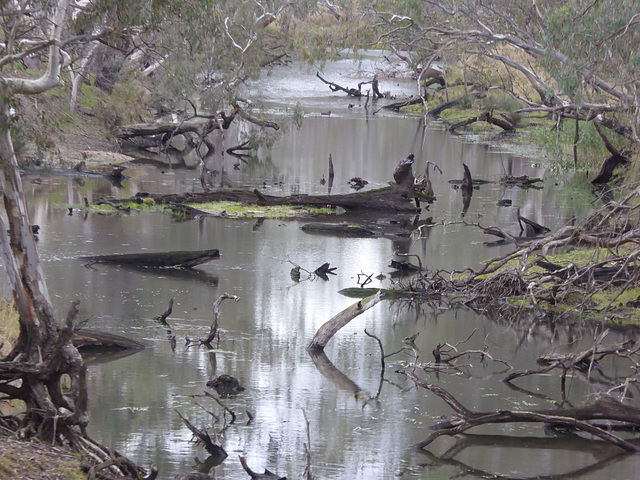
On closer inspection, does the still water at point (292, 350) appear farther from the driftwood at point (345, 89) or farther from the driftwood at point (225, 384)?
the driftwood at point (345, 89)

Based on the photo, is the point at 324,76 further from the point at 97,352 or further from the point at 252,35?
the point at 97,352

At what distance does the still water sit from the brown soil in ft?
4.87

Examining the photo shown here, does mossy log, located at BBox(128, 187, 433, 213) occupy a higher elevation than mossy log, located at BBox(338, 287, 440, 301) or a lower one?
higher

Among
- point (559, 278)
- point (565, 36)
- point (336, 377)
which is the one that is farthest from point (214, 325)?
point (565, 36)

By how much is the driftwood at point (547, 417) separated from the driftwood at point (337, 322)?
70.0 inches

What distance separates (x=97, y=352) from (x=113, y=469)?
4.41 metres

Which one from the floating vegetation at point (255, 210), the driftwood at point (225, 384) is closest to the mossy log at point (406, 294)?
the driftwood at point (225, 384)

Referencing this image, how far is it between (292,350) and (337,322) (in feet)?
2.97

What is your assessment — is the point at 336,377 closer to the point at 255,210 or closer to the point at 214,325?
the point at 214,325

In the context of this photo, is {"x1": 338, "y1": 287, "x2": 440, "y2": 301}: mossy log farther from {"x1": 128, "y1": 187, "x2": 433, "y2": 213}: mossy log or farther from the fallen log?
{"x1": 128, "y1": 187, "x2": 433, "y2": 213}: mossy log

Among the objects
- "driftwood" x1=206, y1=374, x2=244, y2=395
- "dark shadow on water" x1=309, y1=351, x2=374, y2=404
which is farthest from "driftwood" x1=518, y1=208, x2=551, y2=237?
"driftwood" x1=206, y1=374, x2=244, y2=395

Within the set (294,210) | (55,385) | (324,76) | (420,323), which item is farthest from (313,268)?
(324,76)

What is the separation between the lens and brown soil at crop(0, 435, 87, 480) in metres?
5.39

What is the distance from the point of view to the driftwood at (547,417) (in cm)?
785
